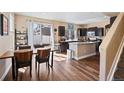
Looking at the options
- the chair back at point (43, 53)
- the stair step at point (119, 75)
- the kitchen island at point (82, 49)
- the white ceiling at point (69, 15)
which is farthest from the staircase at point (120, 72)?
the white ceiling at point (69, 15)

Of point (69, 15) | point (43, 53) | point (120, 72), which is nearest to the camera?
point (120, 72)

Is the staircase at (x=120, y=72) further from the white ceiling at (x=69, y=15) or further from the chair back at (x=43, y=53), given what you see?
the white ceiling at (x=69, y=15)

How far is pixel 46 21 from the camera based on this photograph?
8.91 m

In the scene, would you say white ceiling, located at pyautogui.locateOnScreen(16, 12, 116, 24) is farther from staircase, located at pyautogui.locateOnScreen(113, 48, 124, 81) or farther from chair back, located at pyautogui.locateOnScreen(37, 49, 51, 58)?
staircase, located at pyautogui.locateOnScreen(113, 48, 124, 81)

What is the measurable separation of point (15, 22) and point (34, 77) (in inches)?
164

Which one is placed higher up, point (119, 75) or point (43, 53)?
point (43, 53)

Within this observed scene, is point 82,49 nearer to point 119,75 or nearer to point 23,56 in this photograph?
point 23,56

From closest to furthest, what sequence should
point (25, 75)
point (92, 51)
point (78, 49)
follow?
point (25, 75), point (78, 49), point (92, 51)

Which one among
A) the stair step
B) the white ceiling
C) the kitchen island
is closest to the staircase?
the stair step

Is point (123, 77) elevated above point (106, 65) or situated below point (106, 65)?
below

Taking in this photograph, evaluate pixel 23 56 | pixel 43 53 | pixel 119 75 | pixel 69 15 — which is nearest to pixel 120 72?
pixel 119 75
